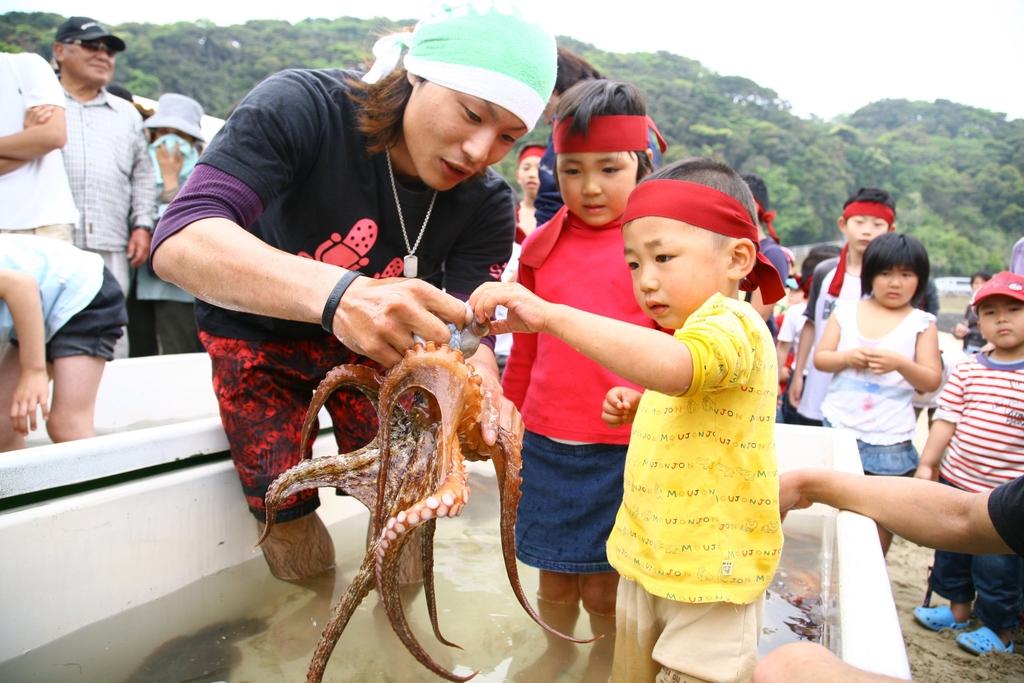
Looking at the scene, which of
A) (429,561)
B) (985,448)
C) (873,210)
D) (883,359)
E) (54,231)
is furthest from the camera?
(873,210)

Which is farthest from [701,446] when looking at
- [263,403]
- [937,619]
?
[937,619]

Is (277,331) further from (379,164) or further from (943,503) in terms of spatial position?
(943,503)

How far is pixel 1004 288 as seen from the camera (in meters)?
2.91

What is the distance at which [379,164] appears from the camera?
2363mm

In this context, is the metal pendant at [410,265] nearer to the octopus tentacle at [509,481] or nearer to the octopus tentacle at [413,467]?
the octopus tentacle at [413,467]

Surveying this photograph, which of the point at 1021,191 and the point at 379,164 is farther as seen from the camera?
the point at 1021,191

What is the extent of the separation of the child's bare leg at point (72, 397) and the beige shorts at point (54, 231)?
1.16m

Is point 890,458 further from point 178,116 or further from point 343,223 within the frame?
point 178,116

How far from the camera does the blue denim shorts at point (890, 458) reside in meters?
3.48

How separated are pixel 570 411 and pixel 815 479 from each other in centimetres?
78

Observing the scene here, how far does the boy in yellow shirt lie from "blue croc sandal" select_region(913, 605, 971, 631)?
1896 millimetres

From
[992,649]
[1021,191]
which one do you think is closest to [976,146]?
[1021,191]

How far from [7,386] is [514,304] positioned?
2319 mm

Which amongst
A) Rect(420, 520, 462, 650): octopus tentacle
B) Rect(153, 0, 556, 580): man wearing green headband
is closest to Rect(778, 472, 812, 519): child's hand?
Rect(153, 0, 556, 580): man wearing green headband
